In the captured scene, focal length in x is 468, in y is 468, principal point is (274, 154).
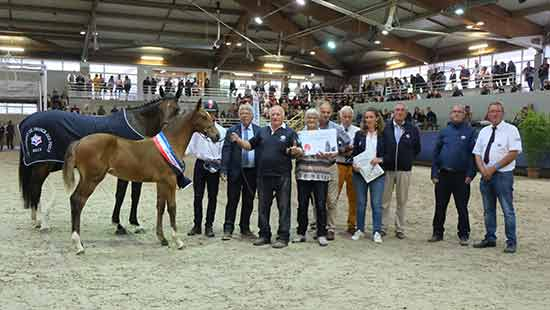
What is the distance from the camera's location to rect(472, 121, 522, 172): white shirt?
5.61 meters

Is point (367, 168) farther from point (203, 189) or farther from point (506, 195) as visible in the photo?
point (203, 189)

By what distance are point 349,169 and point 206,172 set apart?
6.48ft

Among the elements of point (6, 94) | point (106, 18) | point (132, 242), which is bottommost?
point (132, 242)

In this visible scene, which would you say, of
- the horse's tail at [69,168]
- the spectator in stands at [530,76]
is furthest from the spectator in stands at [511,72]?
the horse's tail at [69,168]

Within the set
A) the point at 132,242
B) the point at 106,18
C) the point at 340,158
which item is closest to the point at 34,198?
the point at 132,242

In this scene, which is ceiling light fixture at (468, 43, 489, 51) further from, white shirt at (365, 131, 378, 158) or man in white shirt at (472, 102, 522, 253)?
white shirt at (365, 131, 378, 158)

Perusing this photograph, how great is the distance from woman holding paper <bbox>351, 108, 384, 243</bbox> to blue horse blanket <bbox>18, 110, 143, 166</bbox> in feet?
9.94

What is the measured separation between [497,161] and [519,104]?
15396 millimetres

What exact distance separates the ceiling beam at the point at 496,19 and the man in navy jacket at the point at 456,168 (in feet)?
48.8

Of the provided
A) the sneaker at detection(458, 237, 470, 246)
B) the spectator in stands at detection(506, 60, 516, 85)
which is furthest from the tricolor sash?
the spectator in stands at detection(506, 60, 516, 85)

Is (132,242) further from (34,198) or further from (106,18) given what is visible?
(106,18)

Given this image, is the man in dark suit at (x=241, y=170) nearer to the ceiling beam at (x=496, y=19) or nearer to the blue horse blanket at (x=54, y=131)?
the blue horse blanket at (x=54, y=131)

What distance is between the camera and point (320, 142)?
5.73 metres

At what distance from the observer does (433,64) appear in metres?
29.9
